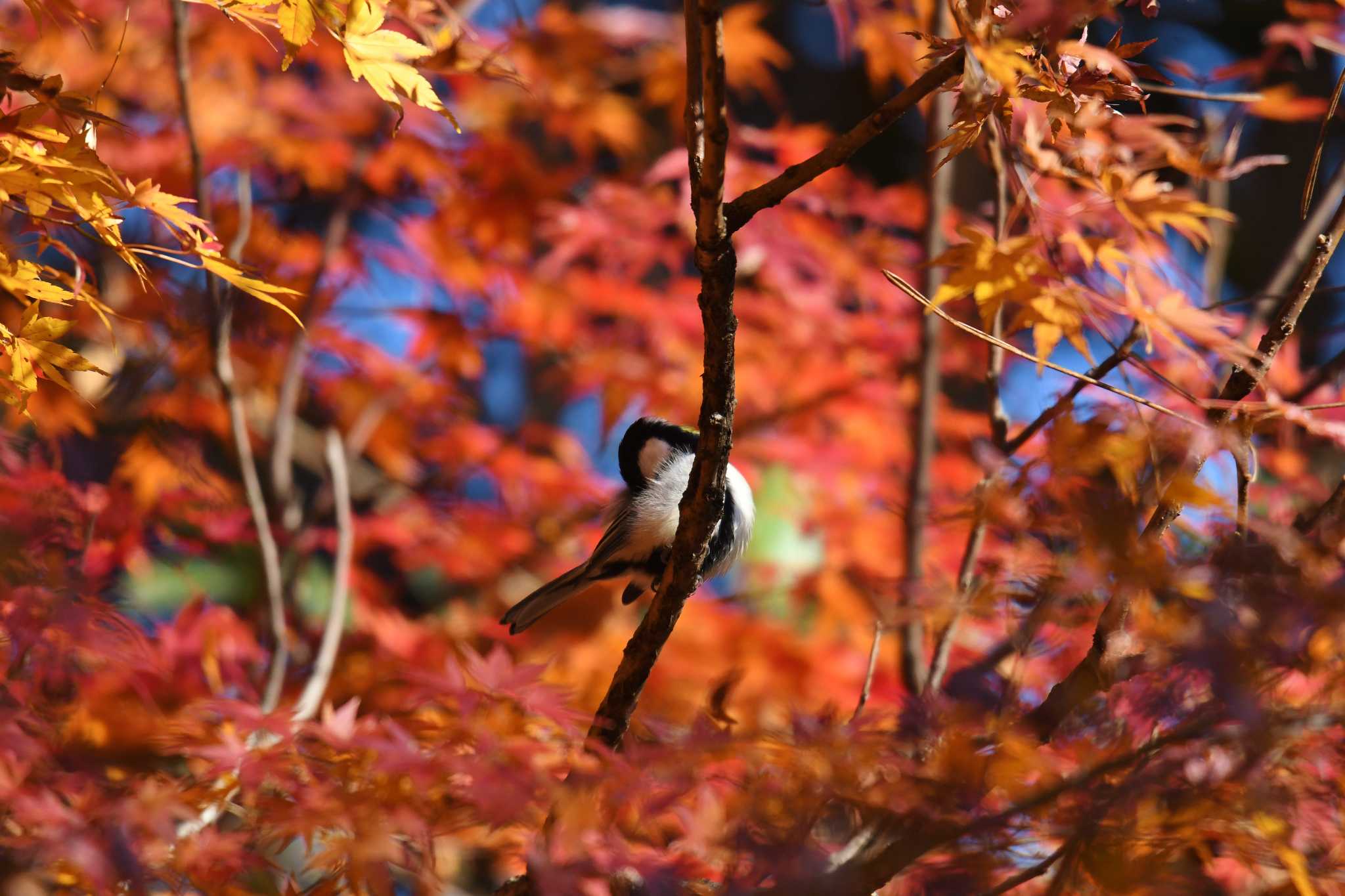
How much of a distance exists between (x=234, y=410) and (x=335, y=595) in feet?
2.05

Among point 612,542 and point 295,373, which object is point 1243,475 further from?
point 295,373

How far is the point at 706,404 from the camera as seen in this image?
4.48 ft

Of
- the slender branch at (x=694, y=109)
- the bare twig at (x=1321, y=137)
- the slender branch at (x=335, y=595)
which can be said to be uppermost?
the bare twig at (x=1321, y=137)

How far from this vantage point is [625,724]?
1557 millimetres

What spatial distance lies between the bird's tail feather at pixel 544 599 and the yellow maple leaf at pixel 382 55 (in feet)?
3.45

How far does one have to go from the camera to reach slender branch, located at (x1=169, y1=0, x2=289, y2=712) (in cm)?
221

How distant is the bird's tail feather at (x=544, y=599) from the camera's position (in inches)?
84.1

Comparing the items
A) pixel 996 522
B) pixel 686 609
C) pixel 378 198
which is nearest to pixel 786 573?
pixel 686 609

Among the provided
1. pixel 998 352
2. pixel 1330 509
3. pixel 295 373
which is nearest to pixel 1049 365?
pixel 1330 509

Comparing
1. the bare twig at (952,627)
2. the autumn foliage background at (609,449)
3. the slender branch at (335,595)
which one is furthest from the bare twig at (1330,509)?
the slender branch at (335,595)

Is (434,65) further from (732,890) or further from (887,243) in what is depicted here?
(887,243)

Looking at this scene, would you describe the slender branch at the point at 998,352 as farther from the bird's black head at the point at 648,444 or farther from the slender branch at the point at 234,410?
the slender branch at the point at 234,410

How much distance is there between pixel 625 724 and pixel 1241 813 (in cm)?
81

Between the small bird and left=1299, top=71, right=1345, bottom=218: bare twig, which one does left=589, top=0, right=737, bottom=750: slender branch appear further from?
left=1299, top=71, right=1345, bottom=218: bare twig
